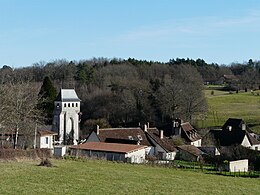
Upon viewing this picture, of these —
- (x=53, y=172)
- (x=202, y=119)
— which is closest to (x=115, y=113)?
(x=202, y=119)

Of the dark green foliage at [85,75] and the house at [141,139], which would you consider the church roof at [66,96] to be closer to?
the house at [141,139]

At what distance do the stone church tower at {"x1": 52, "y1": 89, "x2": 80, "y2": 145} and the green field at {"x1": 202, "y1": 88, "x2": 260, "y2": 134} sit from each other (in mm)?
21337

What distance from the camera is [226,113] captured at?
7950 centimetres

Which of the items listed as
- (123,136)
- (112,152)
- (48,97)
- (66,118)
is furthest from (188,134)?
(48,97)

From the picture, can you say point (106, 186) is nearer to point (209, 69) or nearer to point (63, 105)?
point (63, 105)

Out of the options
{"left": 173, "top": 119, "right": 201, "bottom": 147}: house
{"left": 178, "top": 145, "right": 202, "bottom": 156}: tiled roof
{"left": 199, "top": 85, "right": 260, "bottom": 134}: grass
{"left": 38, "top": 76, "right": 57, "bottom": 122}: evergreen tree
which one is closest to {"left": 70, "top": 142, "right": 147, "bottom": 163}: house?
{"left": 178, "top": 145, "right": 202, "bottom": 156}: tiled roof

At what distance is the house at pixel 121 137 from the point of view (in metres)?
47.8

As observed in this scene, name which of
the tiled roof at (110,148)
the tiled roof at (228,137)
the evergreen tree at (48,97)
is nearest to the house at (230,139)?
the tiled roof at (228,137)

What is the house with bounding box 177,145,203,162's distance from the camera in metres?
45.4

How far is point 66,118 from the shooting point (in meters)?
61.0

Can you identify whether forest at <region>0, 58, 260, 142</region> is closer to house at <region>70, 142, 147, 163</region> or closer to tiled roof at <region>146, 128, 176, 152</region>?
house at <region>70, 142, 147, 163</region>

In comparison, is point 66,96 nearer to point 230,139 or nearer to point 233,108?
point 230,139

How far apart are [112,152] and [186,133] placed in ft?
67.3

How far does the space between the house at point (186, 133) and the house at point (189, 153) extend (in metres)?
6.08
